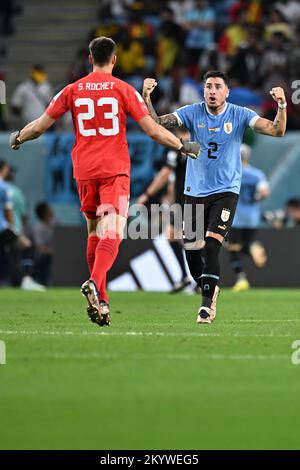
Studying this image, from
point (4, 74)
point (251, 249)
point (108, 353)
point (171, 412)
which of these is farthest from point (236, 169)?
point (4, 74)

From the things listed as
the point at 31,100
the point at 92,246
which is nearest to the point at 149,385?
the point at 92,246

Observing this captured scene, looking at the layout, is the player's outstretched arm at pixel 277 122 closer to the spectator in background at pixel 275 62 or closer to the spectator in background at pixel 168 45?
the spectator in background at pixel 275 62

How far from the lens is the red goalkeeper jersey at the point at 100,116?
1088 cm

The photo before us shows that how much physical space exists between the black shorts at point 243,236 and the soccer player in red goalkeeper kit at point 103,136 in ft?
28.6

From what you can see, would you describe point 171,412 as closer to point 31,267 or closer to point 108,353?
point 108,353

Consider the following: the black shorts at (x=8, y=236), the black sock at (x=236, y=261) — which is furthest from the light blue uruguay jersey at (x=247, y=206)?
the black shorts at (x=8, y=236)

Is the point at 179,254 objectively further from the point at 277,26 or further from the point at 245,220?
the point at 277,26

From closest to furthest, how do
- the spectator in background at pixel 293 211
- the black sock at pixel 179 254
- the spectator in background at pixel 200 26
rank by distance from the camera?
1. the black sock at pixel 179 254
2. the spectator in background at pixel 293 211
3. the spectator in background at pixel 200 26

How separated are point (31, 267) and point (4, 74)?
746cm

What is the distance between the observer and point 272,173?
71.3ft

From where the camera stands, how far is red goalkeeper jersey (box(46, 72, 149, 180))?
35.7 feet

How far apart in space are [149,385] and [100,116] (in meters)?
4.14

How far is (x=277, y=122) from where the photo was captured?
11.3 metres

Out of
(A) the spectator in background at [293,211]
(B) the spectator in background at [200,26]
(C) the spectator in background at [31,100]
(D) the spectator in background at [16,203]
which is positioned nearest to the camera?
(D) the spectator in background at [16,203]
